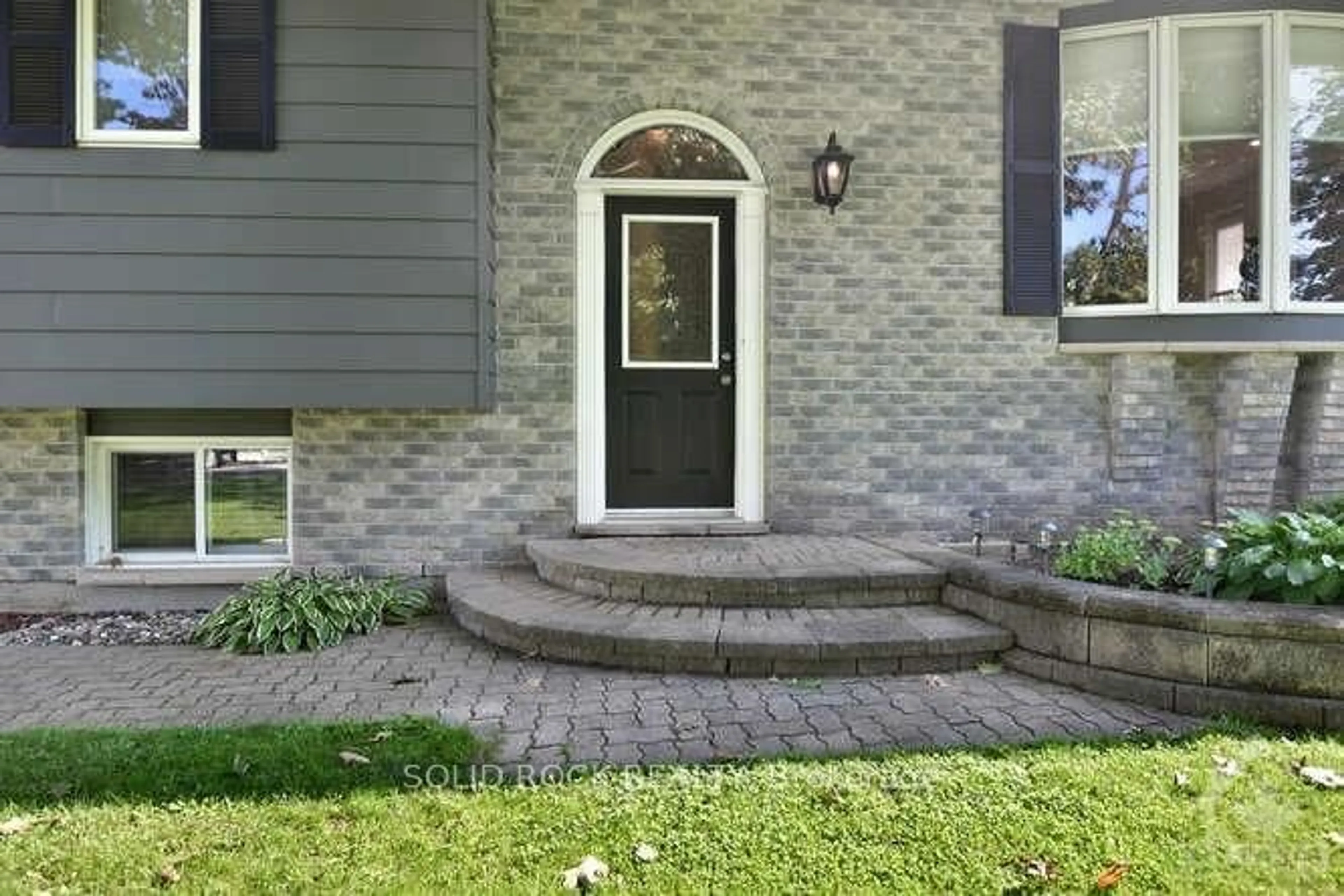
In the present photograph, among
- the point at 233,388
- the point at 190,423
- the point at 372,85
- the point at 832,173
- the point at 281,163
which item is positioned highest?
the point at 372,85

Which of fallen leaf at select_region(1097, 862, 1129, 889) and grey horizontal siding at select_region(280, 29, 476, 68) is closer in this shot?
fallen leaf at select_region(1097, 862, 1129, 889)

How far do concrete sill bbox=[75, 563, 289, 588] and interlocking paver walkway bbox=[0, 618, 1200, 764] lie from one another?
40.2 inches

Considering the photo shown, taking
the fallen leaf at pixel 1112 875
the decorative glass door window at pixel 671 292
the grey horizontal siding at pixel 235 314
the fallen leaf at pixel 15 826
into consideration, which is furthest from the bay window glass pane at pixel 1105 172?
the fallen leaf at pixel 15 826

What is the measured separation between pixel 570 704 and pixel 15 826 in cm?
174

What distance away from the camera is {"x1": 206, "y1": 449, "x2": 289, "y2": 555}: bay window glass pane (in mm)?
5605

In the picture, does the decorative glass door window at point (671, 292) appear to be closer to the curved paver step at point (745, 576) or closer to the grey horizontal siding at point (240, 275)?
the grey horizontal siding at point (240, 275)

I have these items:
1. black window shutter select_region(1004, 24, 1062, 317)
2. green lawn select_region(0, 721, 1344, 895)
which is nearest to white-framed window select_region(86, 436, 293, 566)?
green lawn select_region(0, 721, 1344, 895)

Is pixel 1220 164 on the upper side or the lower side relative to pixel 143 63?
lower

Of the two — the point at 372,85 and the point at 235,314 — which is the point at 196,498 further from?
the point at 372,85

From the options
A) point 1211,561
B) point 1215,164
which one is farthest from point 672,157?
point 1211,561

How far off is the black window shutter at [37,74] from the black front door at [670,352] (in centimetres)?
310

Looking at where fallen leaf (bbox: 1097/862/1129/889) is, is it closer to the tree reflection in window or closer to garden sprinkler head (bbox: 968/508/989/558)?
garden sprinkler head (bbox: 968/508/989/558)

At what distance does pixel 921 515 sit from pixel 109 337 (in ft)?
16.0

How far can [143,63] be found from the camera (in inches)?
202
